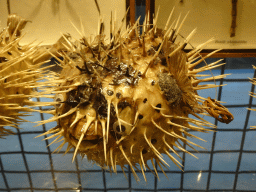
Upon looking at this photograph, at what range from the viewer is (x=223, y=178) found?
55.6 inches

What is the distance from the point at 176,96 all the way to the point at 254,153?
3.38 ft

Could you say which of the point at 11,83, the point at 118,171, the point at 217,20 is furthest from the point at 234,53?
the point at 11,83

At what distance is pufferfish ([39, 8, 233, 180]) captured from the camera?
2.97 feet

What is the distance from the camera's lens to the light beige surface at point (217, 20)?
181cm

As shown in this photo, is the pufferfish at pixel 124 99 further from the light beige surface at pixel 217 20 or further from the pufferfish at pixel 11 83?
the light beige surface at pixel 217 20

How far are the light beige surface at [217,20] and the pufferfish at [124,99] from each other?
893mm

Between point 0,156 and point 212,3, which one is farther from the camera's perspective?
point 212,3

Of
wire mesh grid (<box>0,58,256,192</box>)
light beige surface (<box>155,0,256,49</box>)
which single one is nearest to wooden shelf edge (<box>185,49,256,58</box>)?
light beige surface (<box>155,0,256,49</box>)

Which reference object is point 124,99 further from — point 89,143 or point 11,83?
point 11,83

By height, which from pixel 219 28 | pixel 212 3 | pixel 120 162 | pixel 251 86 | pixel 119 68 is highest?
pixel 212 3

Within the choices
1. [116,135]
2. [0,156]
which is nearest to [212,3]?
[116,135]

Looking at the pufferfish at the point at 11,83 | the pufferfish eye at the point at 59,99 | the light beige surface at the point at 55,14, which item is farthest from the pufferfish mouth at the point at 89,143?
the light beige surface at the point at 55,14

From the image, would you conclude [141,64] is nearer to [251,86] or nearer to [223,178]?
[223,178]

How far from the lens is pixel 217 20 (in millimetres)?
1870
